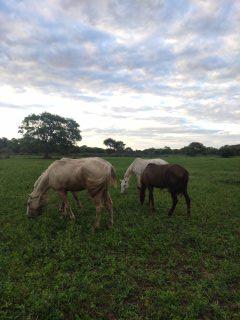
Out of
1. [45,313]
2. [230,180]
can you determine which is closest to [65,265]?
[45,313]

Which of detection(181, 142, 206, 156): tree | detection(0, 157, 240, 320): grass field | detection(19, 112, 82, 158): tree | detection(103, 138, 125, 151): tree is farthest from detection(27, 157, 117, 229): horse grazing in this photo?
detection(103, 138, 125, 151): tree

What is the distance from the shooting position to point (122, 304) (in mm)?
5051

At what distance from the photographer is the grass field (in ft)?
16.2

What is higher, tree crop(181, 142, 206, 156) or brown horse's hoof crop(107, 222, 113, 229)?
tree crop(181, 142, 206, 156)

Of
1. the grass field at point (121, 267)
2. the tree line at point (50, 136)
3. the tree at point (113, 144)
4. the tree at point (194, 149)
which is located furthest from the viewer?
the tree at point (113, 144)

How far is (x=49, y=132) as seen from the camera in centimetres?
6131

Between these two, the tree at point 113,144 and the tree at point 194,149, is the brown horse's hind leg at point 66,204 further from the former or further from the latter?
the tree at point 113,144

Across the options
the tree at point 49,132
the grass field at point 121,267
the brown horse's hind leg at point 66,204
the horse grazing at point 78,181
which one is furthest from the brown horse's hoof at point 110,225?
the tree at point 49,132

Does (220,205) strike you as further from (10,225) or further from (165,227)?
(10,225)

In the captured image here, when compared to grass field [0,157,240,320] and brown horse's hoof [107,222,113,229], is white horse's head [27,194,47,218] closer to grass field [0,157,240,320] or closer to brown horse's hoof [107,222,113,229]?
grass field [0,157,240,320]

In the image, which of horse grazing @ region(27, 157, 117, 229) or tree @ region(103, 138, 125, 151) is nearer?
horse grazing @ region(27, 157, 117, 229)

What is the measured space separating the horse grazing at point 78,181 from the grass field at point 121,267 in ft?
2.10

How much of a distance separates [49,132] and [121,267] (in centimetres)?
5767

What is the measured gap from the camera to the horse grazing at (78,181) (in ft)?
30.0
